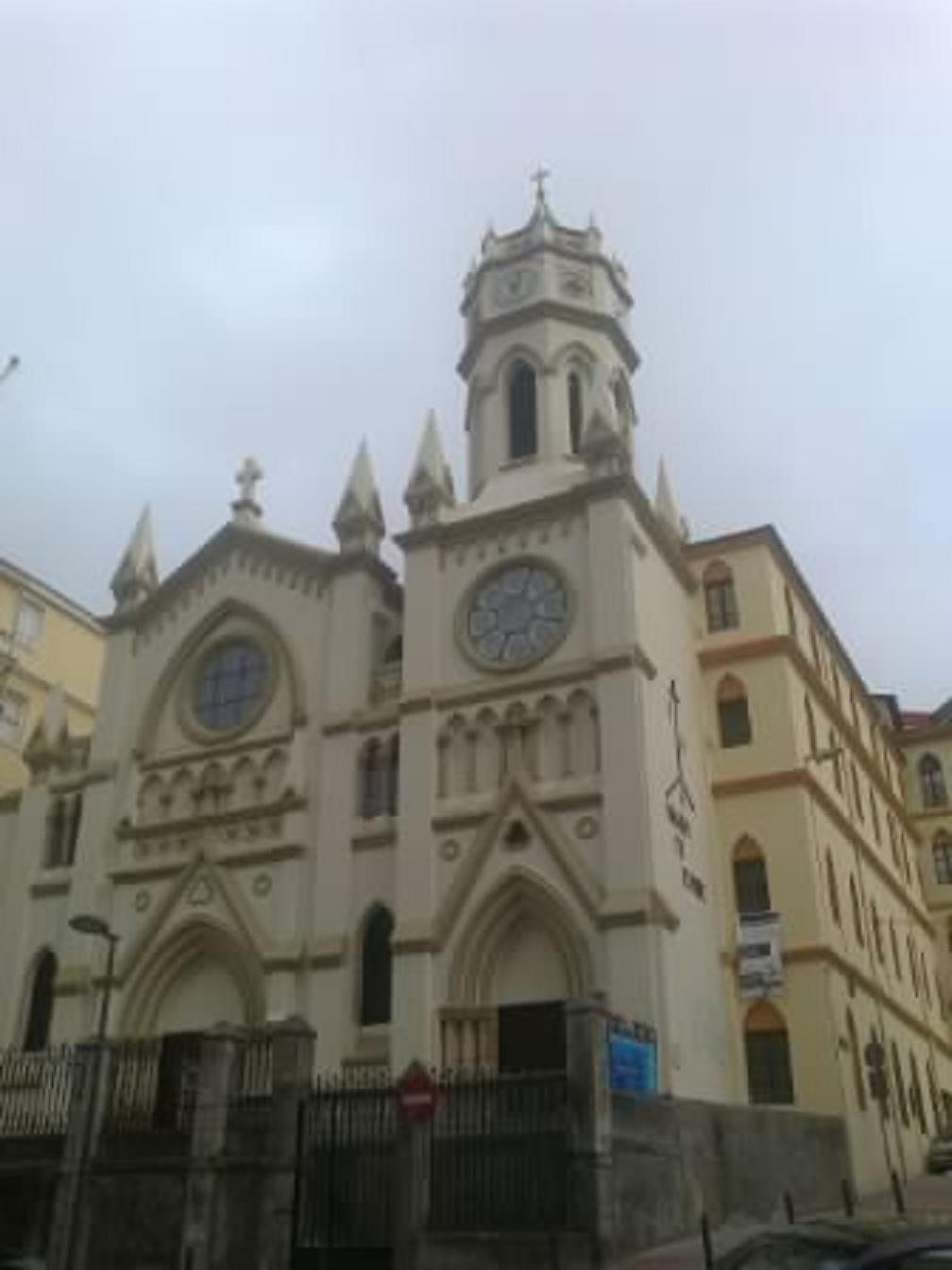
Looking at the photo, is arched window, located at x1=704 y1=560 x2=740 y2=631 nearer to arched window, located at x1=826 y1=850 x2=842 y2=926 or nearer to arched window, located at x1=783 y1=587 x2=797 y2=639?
arched window, located at x1=783 y1=587 x2=797 y2=639

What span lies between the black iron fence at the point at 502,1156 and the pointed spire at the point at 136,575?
71.1 ft

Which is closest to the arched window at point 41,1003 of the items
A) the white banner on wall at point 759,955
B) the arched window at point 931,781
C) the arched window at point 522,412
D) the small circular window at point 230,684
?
the small circular window at point 230,684

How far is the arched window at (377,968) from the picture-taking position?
96.9ft

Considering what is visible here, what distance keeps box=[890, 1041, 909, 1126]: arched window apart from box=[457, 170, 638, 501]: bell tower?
722 inches

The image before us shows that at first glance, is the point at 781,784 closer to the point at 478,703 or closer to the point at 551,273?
the point at 478,703

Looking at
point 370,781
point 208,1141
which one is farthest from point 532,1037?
point 208,1141

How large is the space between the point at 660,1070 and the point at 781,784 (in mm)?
9292

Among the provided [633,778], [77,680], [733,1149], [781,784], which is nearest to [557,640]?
[633,778]

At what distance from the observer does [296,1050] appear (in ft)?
72.1

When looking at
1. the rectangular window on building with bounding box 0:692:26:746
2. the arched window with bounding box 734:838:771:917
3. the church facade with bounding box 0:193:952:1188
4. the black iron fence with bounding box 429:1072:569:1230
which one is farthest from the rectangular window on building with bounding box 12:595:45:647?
the black iron fence with bounding box 429:1072:569:1230

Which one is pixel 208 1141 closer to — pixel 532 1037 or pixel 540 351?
pixel 532 1037

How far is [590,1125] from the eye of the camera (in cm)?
1936

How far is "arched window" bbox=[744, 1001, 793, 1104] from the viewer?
29219mm

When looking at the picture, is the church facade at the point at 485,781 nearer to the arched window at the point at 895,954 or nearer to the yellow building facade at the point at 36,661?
the arched window at the point at 895,954
